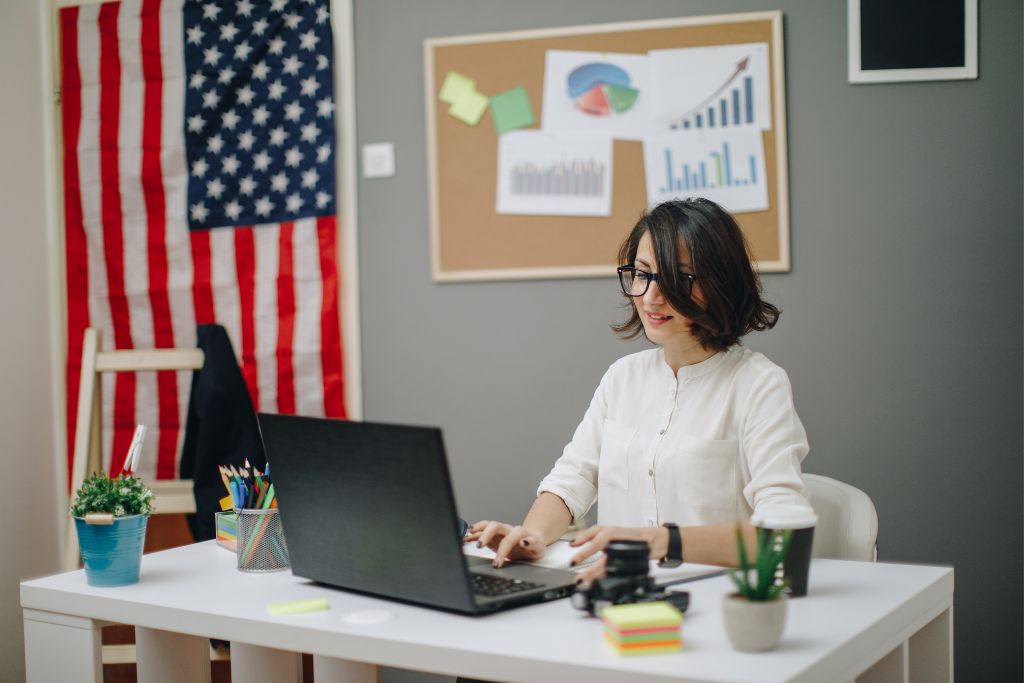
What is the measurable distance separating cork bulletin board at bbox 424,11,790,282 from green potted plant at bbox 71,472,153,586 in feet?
5.13

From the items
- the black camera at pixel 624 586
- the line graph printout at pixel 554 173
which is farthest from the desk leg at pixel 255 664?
the line graph printout at pixel 554 173

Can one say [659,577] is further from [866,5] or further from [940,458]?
[866,5]

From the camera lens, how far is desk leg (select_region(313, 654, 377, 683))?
1.56 metres

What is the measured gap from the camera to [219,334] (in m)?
2.71

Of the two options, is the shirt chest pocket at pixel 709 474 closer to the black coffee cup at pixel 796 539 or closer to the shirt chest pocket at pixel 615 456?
the shirt chest pocket at pixel 615 456

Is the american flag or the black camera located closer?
the black camera

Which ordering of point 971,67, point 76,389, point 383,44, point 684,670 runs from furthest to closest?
point 76,389 < point 383,44 < point 971,67 < point 684,670

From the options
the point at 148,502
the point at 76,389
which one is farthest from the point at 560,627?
the point at 76,389

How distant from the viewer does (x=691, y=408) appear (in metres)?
1.77

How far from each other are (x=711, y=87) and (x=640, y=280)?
113 centimetres

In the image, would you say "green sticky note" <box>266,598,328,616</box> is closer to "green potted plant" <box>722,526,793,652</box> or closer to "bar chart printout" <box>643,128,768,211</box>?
"green potted plant" <box>722,526,793,652</box>

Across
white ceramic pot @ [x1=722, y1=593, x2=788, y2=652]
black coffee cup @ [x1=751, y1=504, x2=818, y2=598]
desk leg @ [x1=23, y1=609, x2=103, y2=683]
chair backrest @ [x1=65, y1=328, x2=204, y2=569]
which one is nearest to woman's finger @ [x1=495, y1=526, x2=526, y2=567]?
black coffee cup @ [x1=751, y1=504, x2=818, y2=598]

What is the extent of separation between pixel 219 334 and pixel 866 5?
75.8 inches

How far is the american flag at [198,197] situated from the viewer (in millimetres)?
2990
